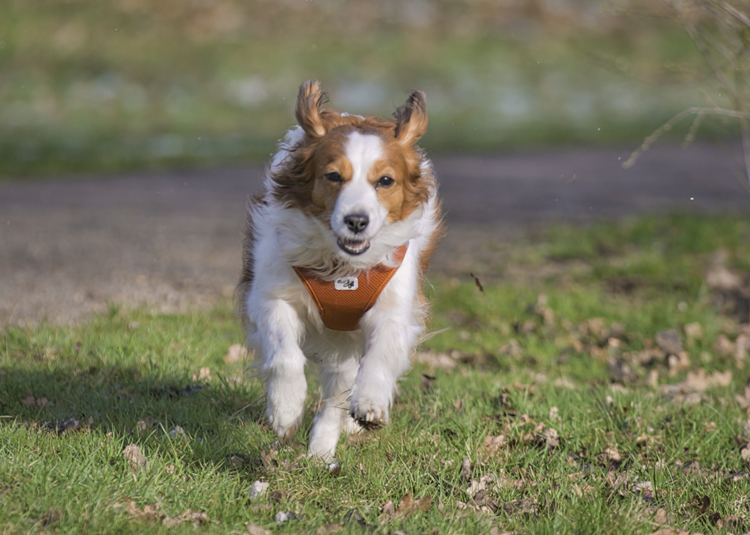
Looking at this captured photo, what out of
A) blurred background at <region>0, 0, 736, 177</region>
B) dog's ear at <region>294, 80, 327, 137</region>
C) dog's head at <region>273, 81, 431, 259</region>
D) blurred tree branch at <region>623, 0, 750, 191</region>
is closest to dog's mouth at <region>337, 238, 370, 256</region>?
dog's head at <region>273, 81, 431, 259</region>

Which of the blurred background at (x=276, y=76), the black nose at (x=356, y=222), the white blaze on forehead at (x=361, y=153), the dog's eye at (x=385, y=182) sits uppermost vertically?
the white blaze on forehead at (x=361, y=153)

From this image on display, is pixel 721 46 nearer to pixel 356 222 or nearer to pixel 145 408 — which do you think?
pixel 356 222

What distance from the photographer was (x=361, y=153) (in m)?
3.61

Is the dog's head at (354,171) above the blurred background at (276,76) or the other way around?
above

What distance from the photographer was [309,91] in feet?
12.8

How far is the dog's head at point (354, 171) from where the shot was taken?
353cm

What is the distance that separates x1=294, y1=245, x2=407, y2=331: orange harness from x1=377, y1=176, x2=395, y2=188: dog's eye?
433mm

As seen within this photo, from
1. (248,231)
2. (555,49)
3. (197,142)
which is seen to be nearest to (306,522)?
(248,231)

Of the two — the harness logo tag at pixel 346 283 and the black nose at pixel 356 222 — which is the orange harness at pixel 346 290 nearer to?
the harness logo tag at pixel 346 283

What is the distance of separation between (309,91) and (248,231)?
2.92 ft

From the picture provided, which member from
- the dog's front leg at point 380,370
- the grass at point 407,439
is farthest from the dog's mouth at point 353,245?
the grass at point 407,439

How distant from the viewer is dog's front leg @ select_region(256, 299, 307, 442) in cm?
372

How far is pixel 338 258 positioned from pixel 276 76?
1712 cm

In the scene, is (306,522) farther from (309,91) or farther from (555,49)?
(555,49)
